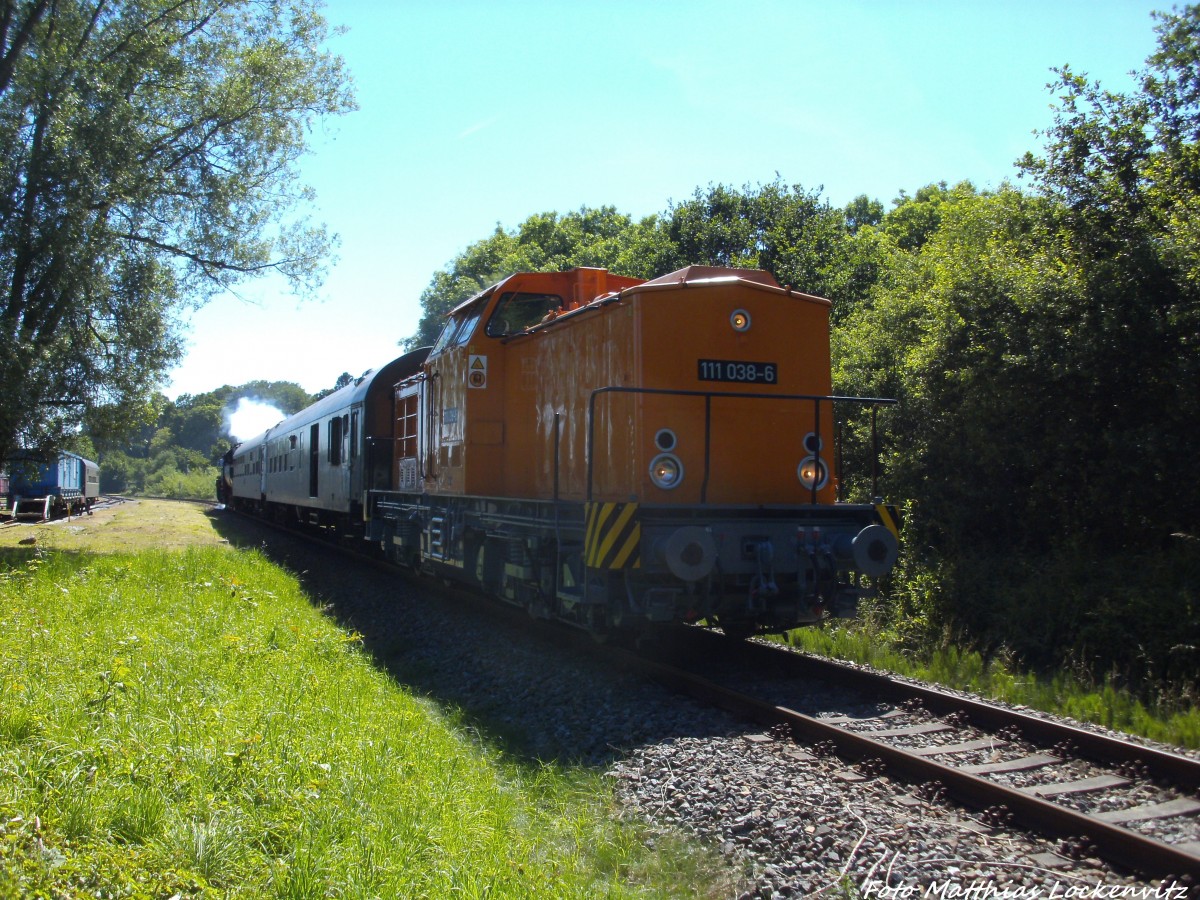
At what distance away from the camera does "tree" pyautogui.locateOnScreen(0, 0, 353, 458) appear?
50.2ft

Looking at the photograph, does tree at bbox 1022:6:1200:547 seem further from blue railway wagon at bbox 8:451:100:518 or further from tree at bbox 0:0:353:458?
blue railway wagon at bbox 8:451:100:518

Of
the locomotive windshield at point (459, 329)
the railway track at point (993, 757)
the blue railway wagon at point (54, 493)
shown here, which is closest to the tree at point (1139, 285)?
the railway track at point (993, 757)

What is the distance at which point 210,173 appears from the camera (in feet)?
59.5

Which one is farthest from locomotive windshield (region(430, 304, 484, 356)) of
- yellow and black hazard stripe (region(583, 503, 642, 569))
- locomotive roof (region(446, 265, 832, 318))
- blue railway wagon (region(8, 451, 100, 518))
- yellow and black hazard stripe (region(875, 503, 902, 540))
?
blue railway wagon (region(8, 451, 100, 518))

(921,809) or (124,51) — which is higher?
(124,51)

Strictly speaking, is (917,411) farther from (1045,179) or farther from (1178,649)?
(1178,649)

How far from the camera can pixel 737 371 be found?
24.2ft

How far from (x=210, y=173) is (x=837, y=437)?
1577 centimetres

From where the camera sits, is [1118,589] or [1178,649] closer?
[1178,649]

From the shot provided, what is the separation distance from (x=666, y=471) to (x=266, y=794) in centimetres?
392

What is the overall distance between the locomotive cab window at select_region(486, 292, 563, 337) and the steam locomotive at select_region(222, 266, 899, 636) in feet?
0.06

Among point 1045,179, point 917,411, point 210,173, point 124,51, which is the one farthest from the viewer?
point 210,173

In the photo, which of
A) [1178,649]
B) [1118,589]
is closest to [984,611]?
[1118,589]

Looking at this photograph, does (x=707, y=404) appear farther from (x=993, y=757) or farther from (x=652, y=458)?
(x=993, y=757)
